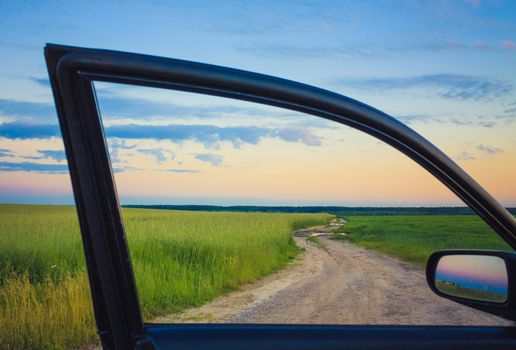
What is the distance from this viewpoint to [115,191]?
120 cm

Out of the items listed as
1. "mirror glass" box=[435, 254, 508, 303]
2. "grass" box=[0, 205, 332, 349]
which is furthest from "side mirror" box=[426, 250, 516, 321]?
"grass" box=[0, 205, 332, 349]

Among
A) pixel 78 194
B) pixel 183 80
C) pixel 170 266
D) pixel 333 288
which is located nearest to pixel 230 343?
pixel 170 266

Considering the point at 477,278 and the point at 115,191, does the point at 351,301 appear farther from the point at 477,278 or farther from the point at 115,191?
the point at 115,191

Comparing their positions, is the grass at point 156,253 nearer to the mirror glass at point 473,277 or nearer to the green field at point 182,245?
the green field at point 182,245

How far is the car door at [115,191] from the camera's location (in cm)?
109

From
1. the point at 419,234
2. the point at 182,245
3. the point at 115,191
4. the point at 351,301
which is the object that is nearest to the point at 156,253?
the point at 182,245

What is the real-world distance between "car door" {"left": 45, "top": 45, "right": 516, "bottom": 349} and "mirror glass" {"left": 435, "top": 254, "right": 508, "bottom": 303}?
9 centimetres

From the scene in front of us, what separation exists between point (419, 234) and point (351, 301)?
1.27 feet

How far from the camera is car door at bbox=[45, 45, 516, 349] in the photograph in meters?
1.09

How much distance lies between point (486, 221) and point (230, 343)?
751 mm

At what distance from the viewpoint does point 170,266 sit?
151cm

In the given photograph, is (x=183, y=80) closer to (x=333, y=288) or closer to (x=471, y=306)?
(x=471, y=306)

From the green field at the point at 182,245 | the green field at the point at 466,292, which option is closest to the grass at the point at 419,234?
the green field at the point at 182,245

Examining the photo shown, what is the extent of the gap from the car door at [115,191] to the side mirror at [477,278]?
0.08 meters
